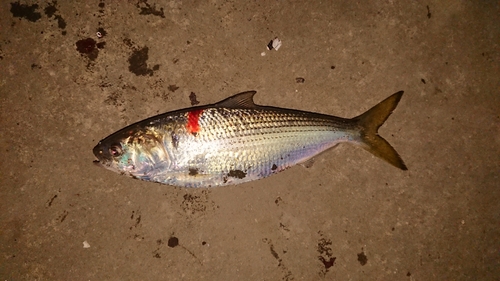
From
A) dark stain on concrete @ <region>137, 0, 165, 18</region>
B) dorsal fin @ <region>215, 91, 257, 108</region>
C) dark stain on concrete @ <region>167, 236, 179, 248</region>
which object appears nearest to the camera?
dorsal fin @ <region>215, 91, 257, 108</region>

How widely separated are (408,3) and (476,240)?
292 centimetres

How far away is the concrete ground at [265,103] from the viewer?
115 inches

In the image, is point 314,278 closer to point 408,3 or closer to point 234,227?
point 234,227

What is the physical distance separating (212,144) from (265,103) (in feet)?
3.05

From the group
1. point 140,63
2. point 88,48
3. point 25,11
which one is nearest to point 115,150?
point 140,63

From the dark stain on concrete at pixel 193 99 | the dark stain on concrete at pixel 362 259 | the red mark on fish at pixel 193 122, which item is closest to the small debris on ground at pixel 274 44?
the dark stain on concrete at pixel 193 99

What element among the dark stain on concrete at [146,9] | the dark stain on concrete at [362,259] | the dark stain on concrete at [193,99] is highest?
the dark stain on concrete at [146,9]

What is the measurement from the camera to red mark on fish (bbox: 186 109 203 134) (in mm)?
2477

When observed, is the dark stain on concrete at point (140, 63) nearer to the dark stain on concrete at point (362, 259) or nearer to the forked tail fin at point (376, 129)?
the forked tail fin at point (376, 129)

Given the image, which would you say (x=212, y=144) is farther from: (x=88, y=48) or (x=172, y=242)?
(x=88, y=48)

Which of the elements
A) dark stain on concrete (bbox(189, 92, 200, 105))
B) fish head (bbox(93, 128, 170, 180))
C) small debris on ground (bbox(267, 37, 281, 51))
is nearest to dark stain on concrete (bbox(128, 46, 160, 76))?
Result: dark stain on concrete (bbox(189, 92, 200, 105))

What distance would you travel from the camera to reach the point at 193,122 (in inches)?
97.7

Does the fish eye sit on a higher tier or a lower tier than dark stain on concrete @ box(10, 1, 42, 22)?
lower

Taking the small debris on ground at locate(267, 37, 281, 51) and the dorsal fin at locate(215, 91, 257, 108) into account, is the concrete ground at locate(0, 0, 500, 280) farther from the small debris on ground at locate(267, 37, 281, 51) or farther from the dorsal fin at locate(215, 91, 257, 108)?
the dorsal fin at locate(215, 91, 257, 108)
